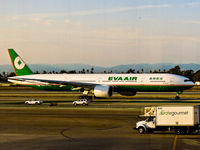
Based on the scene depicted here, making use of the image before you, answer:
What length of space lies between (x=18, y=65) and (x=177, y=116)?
183 feet

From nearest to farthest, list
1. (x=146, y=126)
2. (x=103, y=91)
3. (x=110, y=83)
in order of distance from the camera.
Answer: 1. (x=146, y=126)
2. (x=103, y=91)
3. (x=110, y=83)

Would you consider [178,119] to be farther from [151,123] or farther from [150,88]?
[150,88]

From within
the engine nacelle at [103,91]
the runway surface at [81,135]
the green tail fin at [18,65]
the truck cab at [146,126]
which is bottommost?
the runway surface at [81,135]

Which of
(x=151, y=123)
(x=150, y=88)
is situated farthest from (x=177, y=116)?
(x=150, y=88)

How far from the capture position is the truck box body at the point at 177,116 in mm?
28109

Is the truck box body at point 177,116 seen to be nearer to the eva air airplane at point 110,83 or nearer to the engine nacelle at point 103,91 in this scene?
the engine nacelle at point 103,91

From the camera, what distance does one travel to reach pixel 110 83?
67688 mm

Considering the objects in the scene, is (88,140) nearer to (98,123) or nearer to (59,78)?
(98,123)

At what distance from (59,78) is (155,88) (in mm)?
21496

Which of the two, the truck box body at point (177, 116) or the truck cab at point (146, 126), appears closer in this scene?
the truck box body at point (177, 116)

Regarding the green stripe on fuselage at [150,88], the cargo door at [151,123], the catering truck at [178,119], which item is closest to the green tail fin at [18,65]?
the green stripe on fuselage at [150,88]

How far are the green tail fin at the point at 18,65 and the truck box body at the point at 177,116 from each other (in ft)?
176

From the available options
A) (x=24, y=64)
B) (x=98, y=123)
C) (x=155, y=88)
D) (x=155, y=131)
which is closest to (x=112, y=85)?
(x=155, y=88)

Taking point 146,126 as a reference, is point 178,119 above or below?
above
